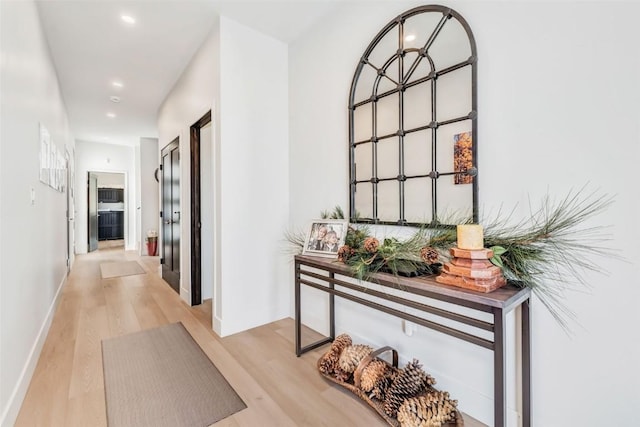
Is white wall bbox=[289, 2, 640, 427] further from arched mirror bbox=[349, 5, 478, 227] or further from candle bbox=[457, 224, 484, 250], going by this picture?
candle bbox=[457, 224, 484, 250]

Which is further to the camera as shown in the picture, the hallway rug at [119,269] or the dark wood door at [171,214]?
the hallway rug at [119,269]

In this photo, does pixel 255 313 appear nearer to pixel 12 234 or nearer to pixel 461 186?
pixel 12 234

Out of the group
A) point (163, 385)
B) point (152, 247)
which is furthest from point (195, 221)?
point (152, 247)

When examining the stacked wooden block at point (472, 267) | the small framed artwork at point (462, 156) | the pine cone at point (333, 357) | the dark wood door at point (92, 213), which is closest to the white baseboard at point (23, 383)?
the pine cone at point (333, 357)

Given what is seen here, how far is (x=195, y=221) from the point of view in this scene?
10.1 feet

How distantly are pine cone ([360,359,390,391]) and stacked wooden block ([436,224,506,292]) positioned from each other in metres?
0.71

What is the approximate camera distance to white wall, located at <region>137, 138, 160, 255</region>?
6.29 m

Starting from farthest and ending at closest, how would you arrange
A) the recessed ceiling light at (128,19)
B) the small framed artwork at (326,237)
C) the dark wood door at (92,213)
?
the dark wood door at (92,213) → the recessed ceiling light at (128,19) → the small framed artwork at (326,237)

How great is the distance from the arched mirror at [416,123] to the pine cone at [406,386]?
2.59ft

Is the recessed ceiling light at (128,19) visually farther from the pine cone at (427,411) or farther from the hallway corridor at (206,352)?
the pine cone at (427,411)

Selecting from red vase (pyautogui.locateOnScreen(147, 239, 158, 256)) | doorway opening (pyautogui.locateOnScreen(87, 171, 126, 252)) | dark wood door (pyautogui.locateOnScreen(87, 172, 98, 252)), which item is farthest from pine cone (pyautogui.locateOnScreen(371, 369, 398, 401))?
doorway opening (pyautogui.locateOnScreen(87, 171, 126, 252))

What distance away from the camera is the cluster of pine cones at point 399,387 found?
1.34 m

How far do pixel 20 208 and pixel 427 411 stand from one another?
7.97 feet

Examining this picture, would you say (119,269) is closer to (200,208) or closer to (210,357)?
(200,208)
